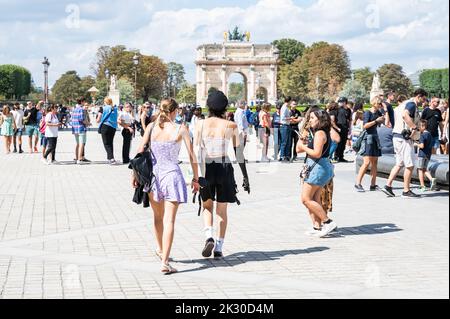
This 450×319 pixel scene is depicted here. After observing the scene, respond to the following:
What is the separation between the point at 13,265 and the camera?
771 centimetres

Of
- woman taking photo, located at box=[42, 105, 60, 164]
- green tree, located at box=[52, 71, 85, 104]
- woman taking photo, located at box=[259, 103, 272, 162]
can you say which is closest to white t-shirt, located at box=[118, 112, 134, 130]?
woman taking photo, located at box=[42, 105, 60, 164]

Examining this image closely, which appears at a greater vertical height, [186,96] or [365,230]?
[186,96]

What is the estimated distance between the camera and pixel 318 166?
9445 millimetres

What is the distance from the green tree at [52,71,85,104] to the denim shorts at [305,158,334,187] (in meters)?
116

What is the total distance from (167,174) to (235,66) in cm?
13240

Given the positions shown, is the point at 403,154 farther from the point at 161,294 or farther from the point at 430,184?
the point at 161,294

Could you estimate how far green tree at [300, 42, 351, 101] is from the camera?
4636 inches

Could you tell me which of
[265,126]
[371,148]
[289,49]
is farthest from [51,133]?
[289,49]

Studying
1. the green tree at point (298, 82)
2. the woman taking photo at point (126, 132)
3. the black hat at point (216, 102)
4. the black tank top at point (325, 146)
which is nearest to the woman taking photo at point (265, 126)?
the woman taking photo at point (126, 132)

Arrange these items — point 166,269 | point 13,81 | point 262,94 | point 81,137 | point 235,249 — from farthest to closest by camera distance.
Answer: point 262,94 < point 13,81 < point 81,137 < point 235,249 < point 166,269

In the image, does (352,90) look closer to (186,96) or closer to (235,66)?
(235,66)

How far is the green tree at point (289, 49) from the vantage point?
14762 centimetres

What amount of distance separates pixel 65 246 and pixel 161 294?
259 centimetres

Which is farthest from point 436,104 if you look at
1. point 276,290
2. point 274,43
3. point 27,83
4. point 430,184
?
point 274,43
